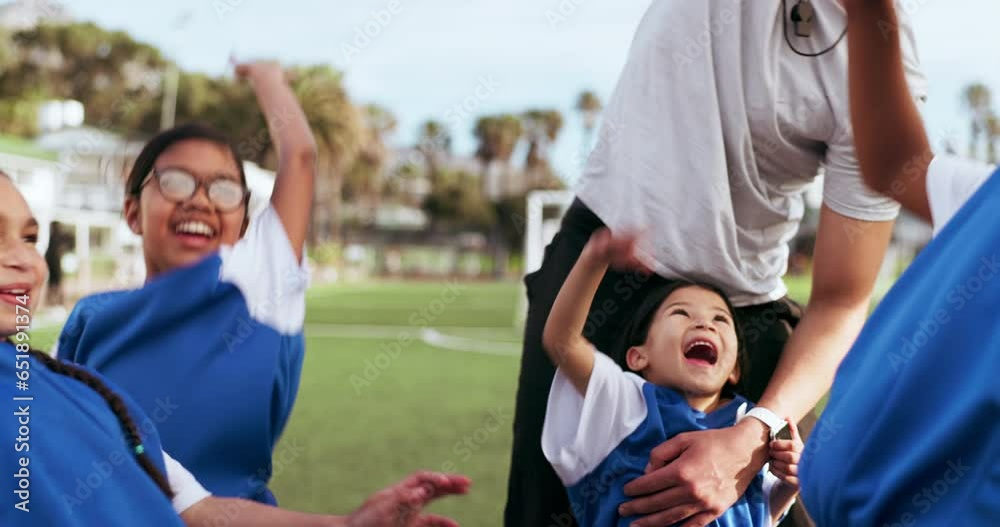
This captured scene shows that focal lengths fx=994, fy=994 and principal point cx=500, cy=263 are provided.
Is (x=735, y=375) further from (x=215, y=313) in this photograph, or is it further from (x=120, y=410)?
(x=120, y=410)

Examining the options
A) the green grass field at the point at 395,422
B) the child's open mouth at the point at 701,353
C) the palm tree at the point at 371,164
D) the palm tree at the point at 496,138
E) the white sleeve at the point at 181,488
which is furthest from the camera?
the palm tree at the point at 496,138

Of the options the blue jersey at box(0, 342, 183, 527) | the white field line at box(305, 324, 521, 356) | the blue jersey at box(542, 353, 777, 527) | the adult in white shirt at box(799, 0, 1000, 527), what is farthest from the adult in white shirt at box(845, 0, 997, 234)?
the white field line at box(305, 324, 521, 356)

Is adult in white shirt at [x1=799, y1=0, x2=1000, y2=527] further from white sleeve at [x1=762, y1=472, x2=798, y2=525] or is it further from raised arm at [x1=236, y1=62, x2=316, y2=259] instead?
raised arm at [x1=236, y1=62, x2=316, y2=259]

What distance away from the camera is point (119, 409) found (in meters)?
1.62

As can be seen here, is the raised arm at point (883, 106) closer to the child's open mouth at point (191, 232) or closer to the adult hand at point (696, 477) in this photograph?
the adult hand at point (696, 477)

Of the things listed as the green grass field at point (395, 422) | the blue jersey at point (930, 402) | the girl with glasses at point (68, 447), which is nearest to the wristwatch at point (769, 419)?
the girl with glasses at point (68, 447)

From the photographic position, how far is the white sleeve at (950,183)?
1.27 m

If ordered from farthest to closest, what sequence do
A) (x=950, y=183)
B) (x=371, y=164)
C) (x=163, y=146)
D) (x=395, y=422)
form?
(x=371, y=164) < (x=395, y=422) < (x=163, y=146) < (x=950, y=183)

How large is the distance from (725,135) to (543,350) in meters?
0.59

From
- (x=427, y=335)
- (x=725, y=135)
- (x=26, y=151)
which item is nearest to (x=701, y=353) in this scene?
(x=725, y=135)

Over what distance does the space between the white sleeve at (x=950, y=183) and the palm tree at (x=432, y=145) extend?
2413 inches

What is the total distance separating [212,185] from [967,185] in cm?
170

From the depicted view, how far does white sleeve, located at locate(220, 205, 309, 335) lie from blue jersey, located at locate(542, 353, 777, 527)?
636mm

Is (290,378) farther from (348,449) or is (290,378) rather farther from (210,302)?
(348,449)
